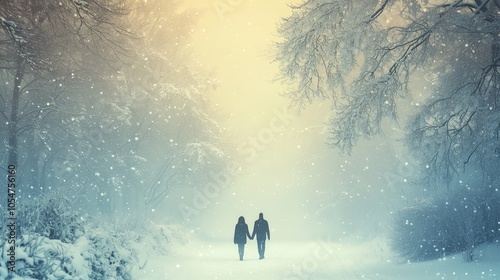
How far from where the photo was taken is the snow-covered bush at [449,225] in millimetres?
10188

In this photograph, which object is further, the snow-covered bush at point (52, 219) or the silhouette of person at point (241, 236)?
the silhouette of person at point (241, 236)

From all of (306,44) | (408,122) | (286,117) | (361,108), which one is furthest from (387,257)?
(286,117)

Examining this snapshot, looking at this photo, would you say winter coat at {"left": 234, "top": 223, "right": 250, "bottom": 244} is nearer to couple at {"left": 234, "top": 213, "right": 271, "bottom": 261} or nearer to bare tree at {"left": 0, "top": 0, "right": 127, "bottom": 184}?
couple at {"left": 234, "top": 213, "right": 271, "bottom": 261}

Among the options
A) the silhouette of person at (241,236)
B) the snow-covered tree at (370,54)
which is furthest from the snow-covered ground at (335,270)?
the snow-covered tree at (370,54)

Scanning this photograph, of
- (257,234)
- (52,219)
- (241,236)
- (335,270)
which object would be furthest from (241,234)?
(52,219)

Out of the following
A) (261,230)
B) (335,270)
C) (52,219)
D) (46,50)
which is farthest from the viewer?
(261,230)

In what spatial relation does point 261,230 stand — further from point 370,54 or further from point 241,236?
point 370,54

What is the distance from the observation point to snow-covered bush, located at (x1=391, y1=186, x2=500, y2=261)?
10188mm

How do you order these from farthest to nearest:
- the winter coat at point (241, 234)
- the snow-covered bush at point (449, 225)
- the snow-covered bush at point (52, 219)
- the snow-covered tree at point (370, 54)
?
1. the winter coat at point (241, 234)
2. the snow-covered bush at point (449, 225)
3. the snow-covered tree at point (370, 54)
4. the snow-covered bush at point (52, 219)

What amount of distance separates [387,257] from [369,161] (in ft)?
51.5

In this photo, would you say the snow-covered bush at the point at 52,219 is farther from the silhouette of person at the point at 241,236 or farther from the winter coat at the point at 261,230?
the winter coat at the point at 261,230

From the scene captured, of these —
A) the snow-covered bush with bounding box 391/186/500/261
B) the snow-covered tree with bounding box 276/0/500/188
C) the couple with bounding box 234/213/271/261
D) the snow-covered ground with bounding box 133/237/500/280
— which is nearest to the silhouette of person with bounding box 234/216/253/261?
the couple with bounding box 234/213/271/261

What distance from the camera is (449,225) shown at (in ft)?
35.6

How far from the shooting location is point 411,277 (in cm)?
889
